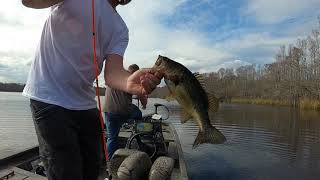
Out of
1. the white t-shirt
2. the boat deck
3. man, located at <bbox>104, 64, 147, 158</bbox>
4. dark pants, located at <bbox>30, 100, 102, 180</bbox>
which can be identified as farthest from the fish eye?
man, located at <bbox>104, 64, 147, 158</bbox>

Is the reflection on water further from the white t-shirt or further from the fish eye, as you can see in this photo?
the fish eye

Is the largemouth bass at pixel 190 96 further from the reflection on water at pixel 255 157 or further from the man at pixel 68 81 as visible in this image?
the reflection on water at pixel 255 157

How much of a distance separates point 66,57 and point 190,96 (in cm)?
88

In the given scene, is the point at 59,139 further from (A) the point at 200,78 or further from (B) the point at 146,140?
(B) the point at 146,140

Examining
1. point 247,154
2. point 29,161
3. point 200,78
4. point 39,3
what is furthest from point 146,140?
point 247,154

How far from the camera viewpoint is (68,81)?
264 centimetres

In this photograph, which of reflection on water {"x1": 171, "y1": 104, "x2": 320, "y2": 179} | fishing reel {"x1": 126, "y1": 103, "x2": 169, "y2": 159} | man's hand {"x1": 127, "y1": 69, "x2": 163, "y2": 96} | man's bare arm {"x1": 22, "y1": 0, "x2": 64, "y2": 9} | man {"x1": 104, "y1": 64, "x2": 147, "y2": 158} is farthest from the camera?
reflection on water {"x1": 171, "y1": 104, "x2": 320, "y2": 179}

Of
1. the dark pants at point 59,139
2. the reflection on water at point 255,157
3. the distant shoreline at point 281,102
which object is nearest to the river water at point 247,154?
the reflection on water at point 255,157

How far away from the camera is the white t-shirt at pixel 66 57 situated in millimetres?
2611

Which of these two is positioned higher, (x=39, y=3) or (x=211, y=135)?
(x=39, y=3)

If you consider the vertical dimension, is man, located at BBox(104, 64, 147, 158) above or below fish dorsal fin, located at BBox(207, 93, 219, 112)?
below

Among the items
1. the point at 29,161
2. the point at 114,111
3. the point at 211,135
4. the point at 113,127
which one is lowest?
the point at 29,161

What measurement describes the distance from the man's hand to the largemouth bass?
6 cm

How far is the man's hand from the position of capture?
7.88ft
